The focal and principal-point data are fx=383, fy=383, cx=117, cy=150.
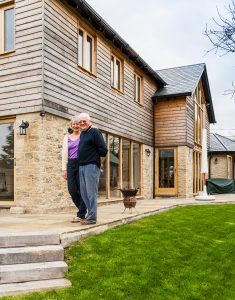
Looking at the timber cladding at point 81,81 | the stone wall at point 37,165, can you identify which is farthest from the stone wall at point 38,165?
the timber cladding at point 81,81

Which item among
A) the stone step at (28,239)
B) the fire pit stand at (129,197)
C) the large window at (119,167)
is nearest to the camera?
the stone step at (28,239)

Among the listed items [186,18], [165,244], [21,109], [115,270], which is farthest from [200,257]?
[21,109]

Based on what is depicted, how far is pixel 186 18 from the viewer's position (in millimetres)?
6996

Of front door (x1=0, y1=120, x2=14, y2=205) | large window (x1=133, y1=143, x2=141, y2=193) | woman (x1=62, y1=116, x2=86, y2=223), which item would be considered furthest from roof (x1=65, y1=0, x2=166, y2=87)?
woman (x1=62, y1=116, x2=86, y2=223)

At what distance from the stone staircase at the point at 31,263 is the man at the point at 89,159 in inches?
45.5

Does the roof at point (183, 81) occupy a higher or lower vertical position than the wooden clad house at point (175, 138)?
higher

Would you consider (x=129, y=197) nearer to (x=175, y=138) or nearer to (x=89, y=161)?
(x=89, y=161)

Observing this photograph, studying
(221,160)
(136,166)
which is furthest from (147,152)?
(221,160)

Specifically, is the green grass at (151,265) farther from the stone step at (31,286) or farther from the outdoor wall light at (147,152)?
the outdoor wall light at (147,152)

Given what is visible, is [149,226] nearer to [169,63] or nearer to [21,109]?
[21,109]

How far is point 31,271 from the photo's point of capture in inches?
185

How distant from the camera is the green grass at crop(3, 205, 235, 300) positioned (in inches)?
173

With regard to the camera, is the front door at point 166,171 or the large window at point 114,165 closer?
the large window at point 114,165

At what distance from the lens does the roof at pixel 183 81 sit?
666 inches
